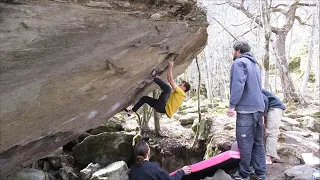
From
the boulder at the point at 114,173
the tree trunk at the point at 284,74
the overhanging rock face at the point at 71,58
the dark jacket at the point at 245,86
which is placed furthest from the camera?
the tree trunk at the point at 284,74

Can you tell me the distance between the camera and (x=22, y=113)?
137 inches

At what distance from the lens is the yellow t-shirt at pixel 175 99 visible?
5858 millimetres

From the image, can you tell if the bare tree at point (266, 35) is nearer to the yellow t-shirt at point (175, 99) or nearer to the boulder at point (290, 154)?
the boulder at point (290, 154)

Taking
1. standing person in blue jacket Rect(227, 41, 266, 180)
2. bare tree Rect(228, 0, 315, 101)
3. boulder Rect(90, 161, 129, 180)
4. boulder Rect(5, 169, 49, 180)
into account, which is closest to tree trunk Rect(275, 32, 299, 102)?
bare tree Rect(228, 0, 315, 101)

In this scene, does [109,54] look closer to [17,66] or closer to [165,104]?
[17,66]

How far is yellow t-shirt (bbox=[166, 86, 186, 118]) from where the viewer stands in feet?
19.2

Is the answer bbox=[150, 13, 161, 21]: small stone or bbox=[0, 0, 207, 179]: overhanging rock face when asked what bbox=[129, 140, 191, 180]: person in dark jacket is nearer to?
→ bbox=[0, 0, 207, 179]: overhanging rock face

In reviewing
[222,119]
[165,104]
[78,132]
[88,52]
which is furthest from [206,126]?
[88,52]

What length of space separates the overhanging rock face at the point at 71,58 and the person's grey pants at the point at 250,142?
175 centimetres

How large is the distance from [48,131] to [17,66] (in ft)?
5.52

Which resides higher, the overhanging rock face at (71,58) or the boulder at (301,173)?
the overhanging rock face at (71,58)

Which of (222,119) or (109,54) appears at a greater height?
(109,54)

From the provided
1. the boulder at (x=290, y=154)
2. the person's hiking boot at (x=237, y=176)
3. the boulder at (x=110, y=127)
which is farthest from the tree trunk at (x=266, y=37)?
the boulder at (x=110, y=127)

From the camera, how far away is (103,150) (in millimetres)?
8531
